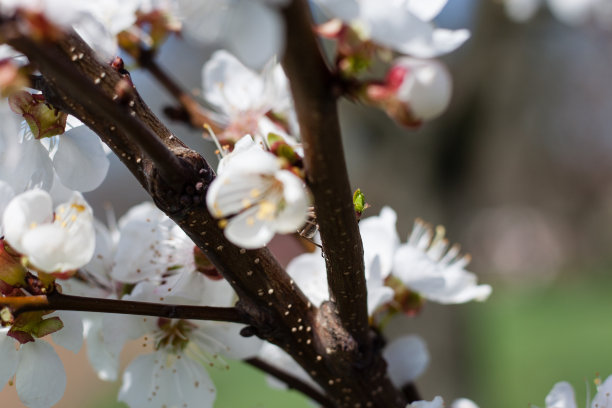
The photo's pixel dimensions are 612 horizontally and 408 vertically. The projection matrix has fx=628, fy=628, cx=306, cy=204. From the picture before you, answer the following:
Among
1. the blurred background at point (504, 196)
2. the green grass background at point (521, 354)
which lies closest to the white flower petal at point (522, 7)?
the blurred background at point (504, 196)

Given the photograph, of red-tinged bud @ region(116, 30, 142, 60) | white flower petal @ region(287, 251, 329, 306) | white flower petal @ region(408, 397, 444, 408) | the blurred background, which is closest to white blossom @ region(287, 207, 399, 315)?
white flower petal @ region(287, 251, 329, 306)

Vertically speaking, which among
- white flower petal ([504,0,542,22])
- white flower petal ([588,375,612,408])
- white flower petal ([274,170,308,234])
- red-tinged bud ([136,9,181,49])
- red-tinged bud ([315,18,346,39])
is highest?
white flower petal ([504,0,542,22])

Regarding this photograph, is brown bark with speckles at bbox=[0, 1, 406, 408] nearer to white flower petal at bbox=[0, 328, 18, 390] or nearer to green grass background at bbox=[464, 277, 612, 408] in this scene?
white flower petal at bbox=[0, 328, 18, 390]

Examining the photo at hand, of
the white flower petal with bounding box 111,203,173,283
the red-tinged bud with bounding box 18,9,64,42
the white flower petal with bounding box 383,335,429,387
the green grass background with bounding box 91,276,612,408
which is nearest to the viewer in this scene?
the red-tinged bud with bounding box 18,9,64,42

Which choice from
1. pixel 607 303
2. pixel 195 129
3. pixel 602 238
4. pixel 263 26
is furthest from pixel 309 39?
pixel 602 238

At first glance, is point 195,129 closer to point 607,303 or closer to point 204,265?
point 204,265

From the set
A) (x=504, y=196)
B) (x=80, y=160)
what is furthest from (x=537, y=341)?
(x=80, y=160)

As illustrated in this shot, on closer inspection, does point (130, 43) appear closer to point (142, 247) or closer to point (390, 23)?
point (142, 247)
